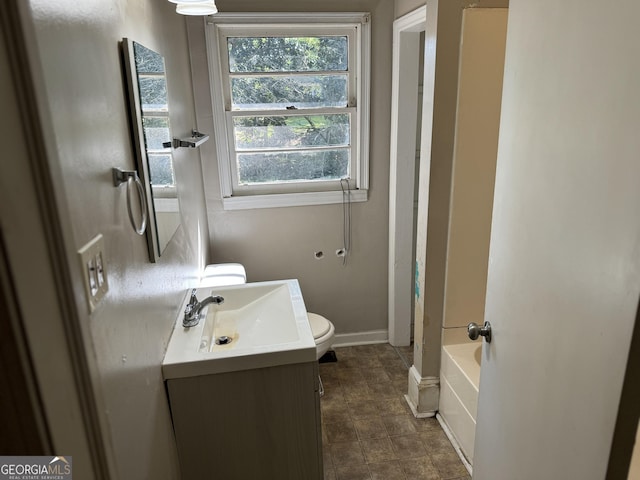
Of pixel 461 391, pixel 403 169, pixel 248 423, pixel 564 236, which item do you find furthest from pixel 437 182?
pixel 248 423

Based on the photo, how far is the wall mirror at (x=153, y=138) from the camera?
1189mm

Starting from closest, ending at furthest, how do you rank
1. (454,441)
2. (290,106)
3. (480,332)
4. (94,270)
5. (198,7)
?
(94,270)
(480,332)
(198,7)
(454,441)
(290,106)

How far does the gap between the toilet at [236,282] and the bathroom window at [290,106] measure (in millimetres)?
478

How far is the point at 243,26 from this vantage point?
249 centimetres

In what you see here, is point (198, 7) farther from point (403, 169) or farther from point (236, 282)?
point (403, 169)

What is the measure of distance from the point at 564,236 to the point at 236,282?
1.64 metres

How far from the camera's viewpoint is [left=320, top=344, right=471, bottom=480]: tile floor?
6.68 ft

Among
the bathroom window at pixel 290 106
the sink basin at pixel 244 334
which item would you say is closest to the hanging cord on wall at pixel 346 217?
the bathroom window at pixel 290 106

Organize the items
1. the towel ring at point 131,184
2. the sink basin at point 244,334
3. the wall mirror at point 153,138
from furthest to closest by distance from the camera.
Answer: the sink basin at point 244,334 → the wall mirror at point 153,138 → the towel ring at point 131,184

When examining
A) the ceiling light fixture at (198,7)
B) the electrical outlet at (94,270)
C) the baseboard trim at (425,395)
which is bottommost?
the baseboard trim at (425,395)

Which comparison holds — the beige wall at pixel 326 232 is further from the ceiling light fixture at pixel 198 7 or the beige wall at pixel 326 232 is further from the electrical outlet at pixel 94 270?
the electrical outlet at pixel 94 270

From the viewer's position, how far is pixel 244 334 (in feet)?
5.75

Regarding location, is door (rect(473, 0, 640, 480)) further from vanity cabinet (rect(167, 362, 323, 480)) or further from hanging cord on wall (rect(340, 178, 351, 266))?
hanging cord on wall (rect(340, 178, 351, 266))

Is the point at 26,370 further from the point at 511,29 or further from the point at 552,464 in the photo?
the point at 511,29
